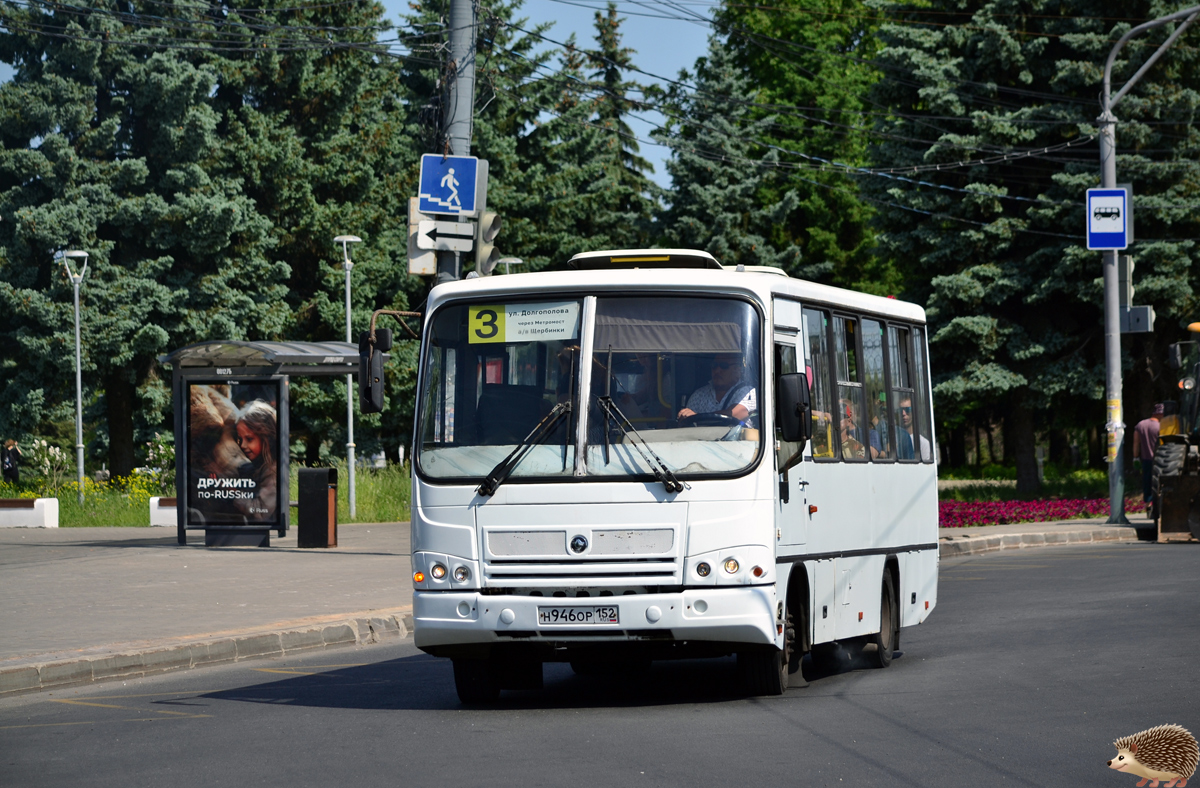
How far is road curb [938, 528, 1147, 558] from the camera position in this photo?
2288 cm

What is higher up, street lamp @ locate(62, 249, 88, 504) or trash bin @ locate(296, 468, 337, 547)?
street lamp @ locate(62, 249, 88, 504)

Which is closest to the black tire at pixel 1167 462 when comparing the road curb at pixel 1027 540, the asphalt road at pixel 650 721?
the road curb at pixel 1027 540

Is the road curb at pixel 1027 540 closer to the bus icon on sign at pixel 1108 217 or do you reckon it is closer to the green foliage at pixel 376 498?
the bus icon on sign at pixel 1108 217

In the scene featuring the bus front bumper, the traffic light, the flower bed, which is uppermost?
the traffic light

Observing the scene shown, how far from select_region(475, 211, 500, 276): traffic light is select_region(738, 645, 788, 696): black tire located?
8121mm

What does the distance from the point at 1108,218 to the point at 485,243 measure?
13.3 metres

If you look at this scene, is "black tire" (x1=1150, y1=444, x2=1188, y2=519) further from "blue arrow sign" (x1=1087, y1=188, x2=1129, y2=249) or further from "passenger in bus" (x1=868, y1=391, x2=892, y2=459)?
"passenger in bus" (x1=868, y1=391, x2=892, y2=459)

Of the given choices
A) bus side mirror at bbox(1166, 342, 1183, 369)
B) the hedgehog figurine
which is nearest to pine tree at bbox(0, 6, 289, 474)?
bus side mirror at bbox(1166, 342, 1183, 369)

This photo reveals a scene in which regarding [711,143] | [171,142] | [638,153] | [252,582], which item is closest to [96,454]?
[171,142]

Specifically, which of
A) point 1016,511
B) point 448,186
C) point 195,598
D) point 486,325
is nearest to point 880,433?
point 486,325

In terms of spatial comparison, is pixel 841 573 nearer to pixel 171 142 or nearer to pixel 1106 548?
pixel 1106 548

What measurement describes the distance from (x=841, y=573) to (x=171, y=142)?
131ft

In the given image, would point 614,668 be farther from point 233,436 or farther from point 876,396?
point 233,436

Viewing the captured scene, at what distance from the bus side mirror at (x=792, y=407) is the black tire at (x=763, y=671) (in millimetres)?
1320
